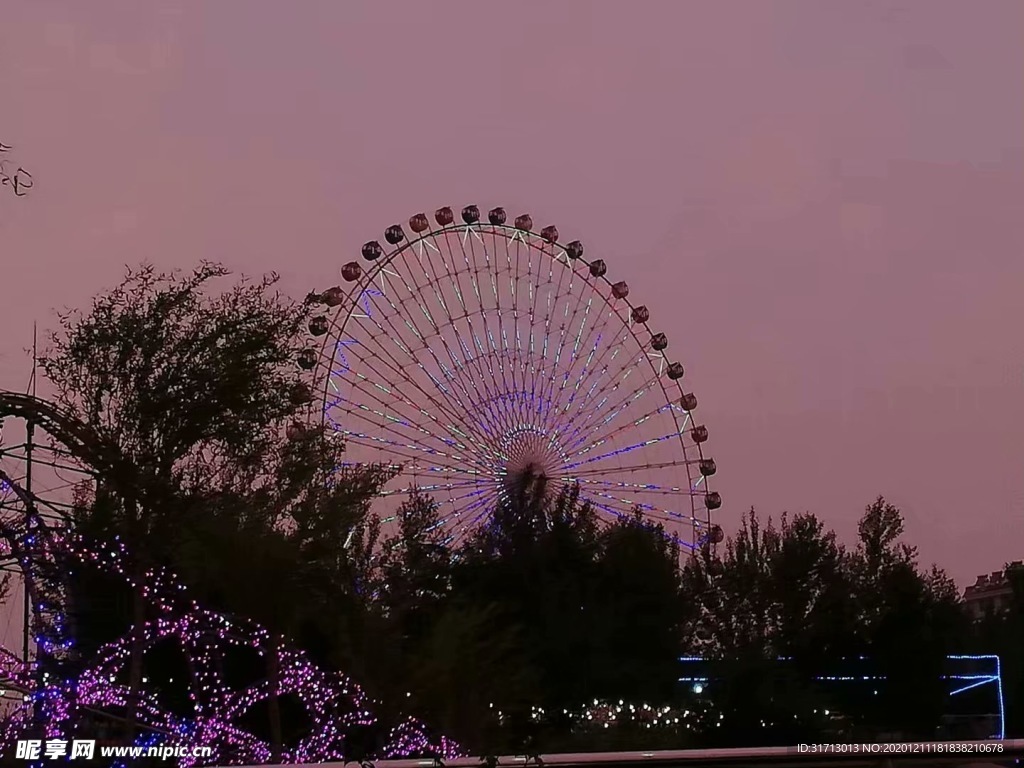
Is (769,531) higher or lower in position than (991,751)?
higher

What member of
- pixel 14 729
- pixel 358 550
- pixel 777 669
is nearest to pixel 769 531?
pixel 777 669

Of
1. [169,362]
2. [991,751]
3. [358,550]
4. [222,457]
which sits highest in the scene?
[169,362]

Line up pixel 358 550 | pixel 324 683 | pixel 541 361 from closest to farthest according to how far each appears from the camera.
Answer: pixel 324 683 → pixel 358 550 → pixel 541 361

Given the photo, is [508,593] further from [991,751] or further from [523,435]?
[991,751]

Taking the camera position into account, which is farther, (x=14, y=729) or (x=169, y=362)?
(x=169, y=362)

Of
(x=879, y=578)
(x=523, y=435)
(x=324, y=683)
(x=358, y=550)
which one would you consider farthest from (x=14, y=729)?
(x=879, y=578)

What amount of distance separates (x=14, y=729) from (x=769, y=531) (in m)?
36.4

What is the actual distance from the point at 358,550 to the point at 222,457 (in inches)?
87.7

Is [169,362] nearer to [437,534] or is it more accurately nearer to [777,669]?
[437,534]

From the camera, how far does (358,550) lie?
56.7ft

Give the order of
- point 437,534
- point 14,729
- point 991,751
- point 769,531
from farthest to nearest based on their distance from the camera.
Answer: point 769,531
point 437,534
point 14,729
point 991,751

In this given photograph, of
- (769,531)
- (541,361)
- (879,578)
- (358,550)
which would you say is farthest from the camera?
(769,531)

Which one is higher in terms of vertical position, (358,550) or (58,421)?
(58,421)

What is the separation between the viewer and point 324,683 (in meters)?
15.3
